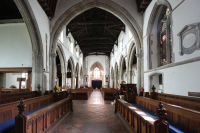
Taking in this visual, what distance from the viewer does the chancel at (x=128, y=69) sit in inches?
106

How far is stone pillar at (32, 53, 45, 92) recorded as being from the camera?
7.02m

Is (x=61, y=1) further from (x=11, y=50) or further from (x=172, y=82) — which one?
(x=172, y=82)

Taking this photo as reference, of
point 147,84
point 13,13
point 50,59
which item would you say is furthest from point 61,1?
point 147,84

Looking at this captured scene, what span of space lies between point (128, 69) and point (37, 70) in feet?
22.8

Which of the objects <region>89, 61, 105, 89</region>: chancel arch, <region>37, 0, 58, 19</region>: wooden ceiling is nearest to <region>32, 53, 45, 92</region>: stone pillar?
<region>37, 0, 58, 19</region>: wooden ceiling

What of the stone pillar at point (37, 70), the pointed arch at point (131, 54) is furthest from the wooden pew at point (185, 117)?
the pointed arch at point (131, 54)

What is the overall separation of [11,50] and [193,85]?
8838 millimetres

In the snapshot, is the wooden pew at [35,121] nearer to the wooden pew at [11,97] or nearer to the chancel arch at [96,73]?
the wooden pew at [11,97]

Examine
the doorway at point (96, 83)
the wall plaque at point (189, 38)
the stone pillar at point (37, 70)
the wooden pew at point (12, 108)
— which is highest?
the wall plaque at point (189, 38)

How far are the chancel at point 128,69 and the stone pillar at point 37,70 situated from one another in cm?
5

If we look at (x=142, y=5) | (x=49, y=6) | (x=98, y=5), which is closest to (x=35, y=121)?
(x=49, y=6)

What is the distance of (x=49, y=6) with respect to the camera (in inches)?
310

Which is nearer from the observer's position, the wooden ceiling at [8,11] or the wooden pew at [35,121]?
the wooden pew at [35,121]

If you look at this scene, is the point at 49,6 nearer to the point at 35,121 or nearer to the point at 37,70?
the point at 37,70
